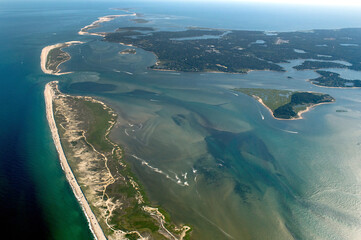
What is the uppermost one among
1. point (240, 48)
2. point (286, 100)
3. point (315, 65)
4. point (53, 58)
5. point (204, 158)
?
point (240, 48)

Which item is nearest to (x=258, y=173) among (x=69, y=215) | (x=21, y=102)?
(x=69, y=215)

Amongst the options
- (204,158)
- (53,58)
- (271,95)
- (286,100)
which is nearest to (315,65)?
(271,95)

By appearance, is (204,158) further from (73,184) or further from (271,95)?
(271,95)

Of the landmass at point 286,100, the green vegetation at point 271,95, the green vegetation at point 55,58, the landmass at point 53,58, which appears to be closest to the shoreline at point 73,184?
the landmass at point 53,58

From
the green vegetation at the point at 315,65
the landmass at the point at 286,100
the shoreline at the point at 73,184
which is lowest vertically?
the shoreline at the point at 73,184

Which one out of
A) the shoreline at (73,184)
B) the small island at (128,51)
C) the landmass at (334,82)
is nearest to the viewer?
the shoreline at (73,184)

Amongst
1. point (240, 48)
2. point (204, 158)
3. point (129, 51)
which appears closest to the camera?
point (204, 158)

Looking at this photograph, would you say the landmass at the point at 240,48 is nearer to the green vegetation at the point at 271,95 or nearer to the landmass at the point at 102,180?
the green vegetation at the point at 271,95

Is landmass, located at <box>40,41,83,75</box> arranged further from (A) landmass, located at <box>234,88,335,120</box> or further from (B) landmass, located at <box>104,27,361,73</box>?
(A) landmass, located at <box>234,88,335,120</box>
